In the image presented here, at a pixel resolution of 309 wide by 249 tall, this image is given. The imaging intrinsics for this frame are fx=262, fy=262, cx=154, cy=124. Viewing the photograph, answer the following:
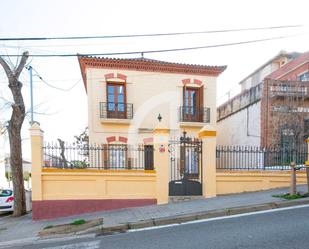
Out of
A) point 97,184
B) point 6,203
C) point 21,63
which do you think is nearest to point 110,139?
point 6,203

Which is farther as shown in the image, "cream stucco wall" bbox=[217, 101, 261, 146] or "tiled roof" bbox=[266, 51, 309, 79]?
"tiled roof" bbox=[266, 51, 309, 79]

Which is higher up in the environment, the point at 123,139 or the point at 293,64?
the point at 293,64

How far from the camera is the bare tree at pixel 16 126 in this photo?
396 inches

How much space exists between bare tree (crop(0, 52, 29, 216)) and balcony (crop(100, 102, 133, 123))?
5.24 meters

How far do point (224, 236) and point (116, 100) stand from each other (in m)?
11.3

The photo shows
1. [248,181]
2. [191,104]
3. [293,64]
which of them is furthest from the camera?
[293,64]

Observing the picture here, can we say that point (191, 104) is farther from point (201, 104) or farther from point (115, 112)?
point (115, 112)

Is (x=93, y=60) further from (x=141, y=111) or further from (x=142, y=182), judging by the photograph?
(x=142, y=182)

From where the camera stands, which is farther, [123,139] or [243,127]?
[243,127]

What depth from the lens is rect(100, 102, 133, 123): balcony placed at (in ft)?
49.1

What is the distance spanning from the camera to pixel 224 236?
5281mm

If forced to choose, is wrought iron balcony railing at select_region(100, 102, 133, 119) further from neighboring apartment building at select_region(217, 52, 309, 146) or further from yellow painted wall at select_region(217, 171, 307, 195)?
neighboring apartment building at select_region(217, 52, 309, 146)

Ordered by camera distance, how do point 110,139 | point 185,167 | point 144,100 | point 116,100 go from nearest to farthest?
point 185,167 < point 110,139 < point 116,100 < point 144,100

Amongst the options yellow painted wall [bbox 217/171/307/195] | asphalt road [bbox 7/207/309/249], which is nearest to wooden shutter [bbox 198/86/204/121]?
yellow painted wall [bbox 217/171/307/195]
